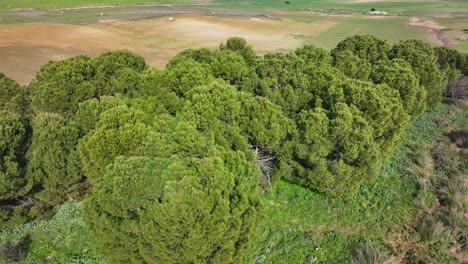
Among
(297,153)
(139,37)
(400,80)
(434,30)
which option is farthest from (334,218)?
(434,30)

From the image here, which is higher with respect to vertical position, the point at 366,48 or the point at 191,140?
the point at 366,48

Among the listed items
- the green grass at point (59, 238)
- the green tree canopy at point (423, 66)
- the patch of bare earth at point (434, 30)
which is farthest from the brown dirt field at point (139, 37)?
the green tree canopy at point (423, 66)

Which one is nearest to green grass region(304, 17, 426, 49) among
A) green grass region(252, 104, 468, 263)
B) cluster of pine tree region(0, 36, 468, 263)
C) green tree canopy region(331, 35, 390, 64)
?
green tree canopy region(331, 35, 390, 64)

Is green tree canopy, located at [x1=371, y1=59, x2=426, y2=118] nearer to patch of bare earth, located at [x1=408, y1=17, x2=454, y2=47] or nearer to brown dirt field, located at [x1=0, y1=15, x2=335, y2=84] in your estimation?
brown dirt field, located at [x1=0, y1=15, x2=335, y2=84]

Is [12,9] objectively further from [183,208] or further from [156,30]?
[183,208]

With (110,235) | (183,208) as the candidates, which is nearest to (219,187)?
(183,208)

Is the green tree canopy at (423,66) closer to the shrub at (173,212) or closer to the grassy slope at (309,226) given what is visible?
the grassy slope at (309,226)

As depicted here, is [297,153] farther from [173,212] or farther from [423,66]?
[423,66]
